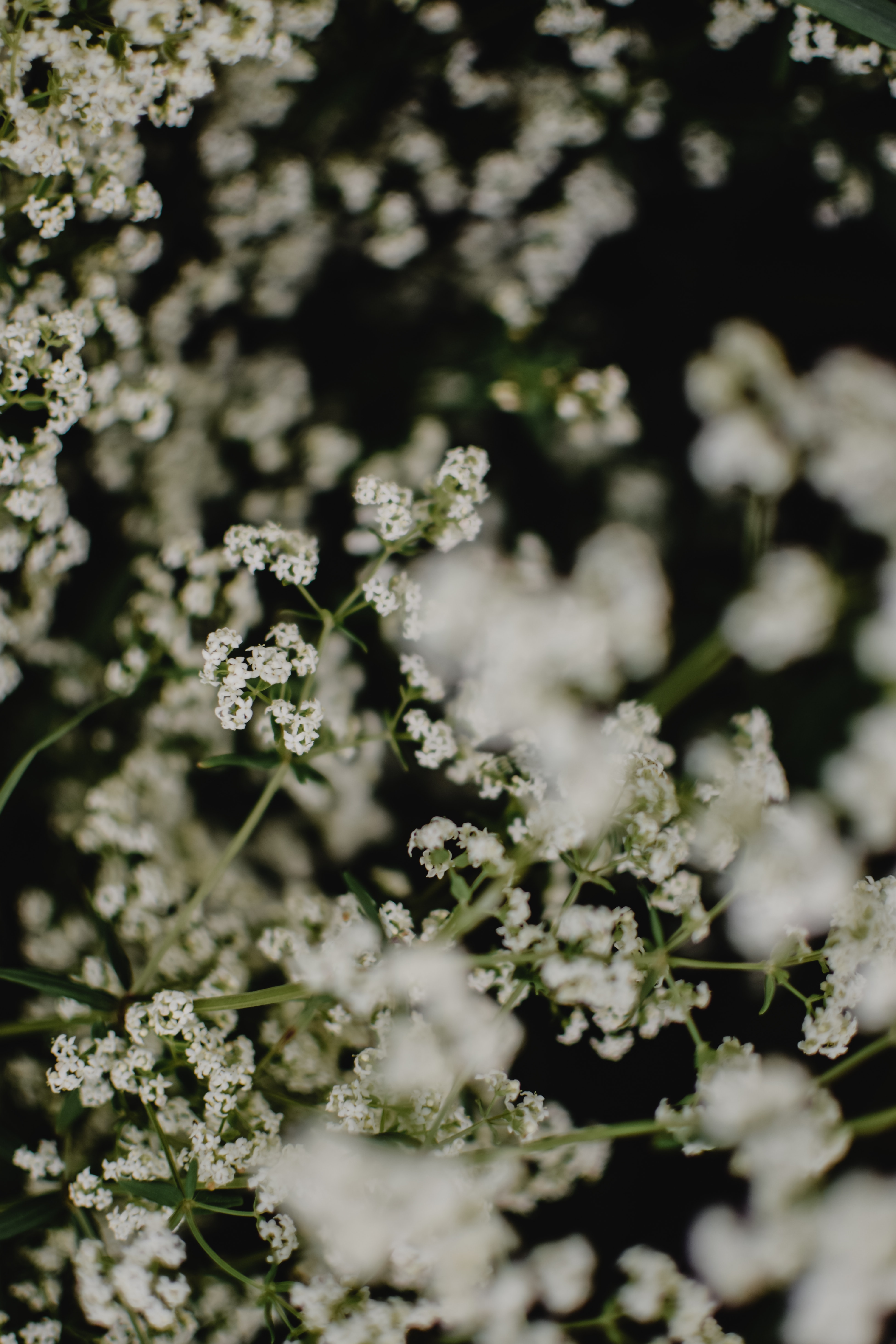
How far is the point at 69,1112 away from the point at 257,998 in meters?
0.28

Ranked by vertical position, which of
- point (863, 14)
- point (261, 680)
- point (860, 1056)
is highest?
point (863, 14)

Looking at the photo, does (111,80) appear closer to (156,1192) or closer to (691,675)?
(691,675)

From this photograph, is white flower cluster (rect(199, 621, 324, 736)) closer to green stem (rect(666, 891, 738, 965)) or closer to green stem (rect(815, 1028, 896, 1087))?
green stem (rect(666, 891, 738, 965))

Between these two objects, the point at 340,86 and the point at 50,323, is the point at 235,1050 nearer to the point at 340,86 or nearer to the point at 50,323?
the point at 50,323

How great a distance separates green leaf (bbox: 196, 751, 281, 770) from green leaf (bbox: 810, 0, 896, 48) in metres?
0.90

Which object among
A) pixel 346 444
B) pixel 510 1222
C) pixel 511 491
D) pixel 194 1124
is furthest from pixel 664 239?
pixel 510 1222

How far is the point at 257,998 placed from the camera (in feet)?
2.27

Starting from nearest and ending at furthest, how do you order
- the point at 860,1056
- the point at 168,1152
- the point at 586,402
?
1. the point at 168,1152
2. the point at 860,1056
3. the point at 586,402

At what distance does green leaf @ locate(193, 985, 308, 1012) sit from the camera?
2.24 feet

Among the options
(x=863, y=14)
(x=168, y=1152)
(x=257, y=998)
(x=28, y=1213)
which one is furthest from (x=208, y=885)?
(x=863, y=14)

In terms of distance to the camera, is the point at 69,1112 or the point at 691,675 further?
the point at 691,675

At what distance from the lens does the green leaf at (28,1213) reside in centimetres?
74

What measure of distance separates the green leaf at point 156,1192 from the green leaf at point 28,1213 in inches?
4.6

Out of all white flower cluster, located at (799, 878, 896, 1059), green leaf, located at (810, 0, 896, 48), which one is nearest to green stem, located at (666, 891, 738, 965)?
white flower cluster, located at (799, 878, 896, 1059)
